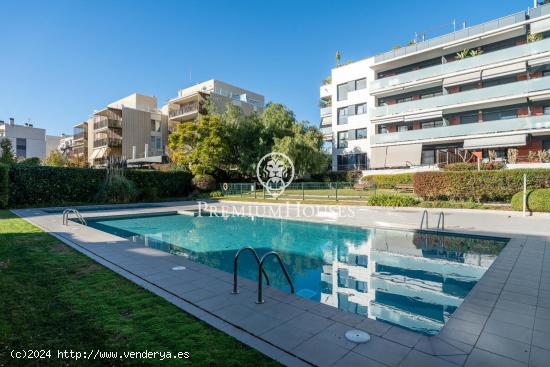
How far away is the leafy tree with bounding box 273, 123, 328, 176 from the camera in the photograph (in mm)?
27609

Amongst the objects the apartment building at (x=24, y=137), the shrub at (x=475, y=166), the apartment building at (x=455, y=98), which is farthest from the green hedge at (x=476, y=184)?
the apartment building at (x=24, y=137)

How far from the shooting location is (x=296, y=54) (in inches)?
1046

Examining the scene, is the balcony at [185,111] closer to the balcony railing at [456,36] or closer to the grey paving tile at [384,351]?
the balcony railing at [456,36]

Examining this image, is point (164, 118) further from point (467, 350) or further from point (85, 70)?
point (467, 350)

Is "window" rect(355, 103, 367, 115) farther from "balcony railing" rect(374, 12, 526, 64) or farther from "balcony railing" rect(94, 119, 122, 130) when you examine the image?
"balcony railing" rect(94, 119, 122, 130)

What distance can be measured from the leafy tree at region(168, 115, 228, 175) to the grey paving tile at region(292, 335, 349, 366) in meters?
25.8

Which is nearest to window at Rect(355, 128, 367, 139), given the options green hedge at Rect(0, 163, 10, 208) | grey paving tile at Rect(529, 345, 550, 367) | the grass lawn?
green hedge at Rect(0, 163, 10, 208)

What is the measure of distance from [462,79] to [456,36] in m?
4.49

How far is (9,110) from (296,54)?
6421cm

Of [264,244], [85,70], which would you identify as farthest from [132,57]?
[264,244]

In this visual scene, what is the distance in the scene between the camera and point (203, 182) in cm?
2778

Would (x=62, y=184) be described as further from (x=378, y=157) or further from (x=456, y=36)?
(x=456, y=36)

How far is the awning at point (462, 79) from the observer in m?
25.8

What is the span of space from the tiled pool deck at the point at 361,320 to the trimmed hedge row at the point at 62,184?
1657 cm
